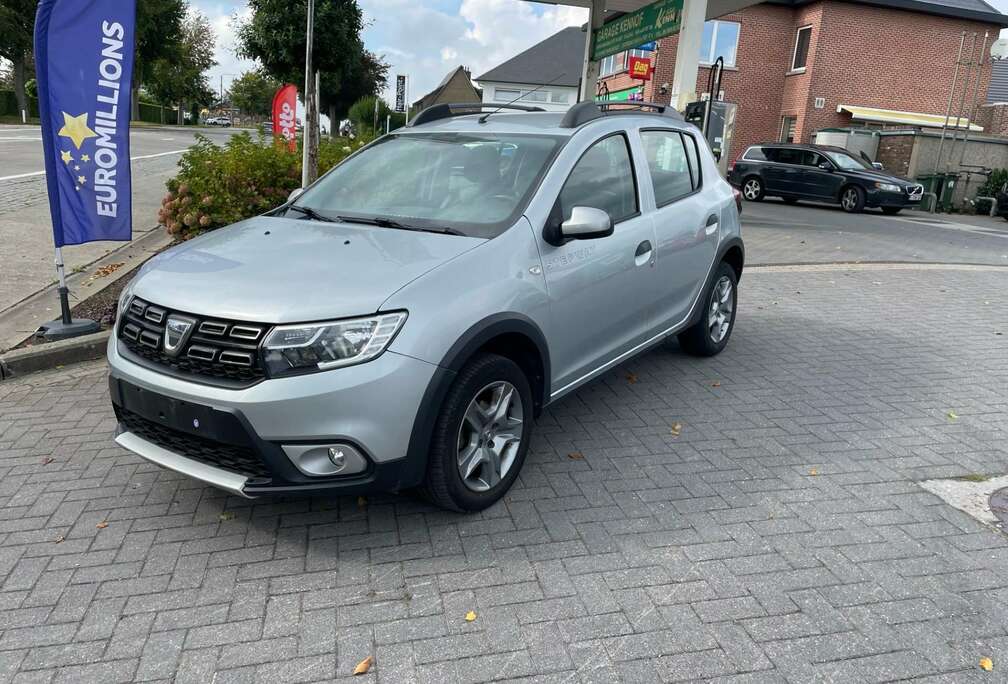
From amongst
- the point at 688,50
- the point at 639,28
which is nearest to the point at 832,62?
the point at 639,28

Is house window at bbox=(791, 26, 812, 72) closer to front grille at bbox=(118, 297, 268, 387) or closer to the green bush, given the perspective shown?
the green bush

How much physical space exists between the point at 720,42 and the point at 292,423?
2676 cm

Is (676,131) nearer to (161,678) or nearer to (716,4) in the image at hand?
(161,678)

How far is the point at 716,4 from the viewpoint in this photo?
13.0m

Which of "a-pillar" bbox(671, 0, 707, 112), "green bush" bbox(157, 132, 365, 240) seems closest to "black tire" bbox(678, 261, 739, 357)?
"green bush" bbox(157, 132, 365, 240)

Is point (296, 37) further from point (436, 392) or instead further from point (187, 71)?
point (187, 71)

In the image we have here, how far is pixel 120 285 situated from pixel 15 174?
952 cm

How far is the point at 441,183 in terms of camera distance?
4051 mm

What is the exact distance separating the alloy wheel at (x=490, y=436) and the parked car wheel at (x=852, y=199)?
18.7 m

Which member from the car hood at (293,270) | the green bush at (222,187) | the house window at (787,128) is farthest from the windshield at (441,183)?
the house window at (787,128)

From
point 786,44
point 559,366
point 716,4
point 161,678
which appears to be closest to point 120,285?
point 559,366

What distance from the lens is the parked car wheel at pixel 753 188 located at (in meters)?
21.8

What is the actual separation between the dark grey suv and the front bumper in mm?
19385

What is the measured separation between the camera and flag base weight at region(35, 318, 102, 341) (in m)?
5.61
